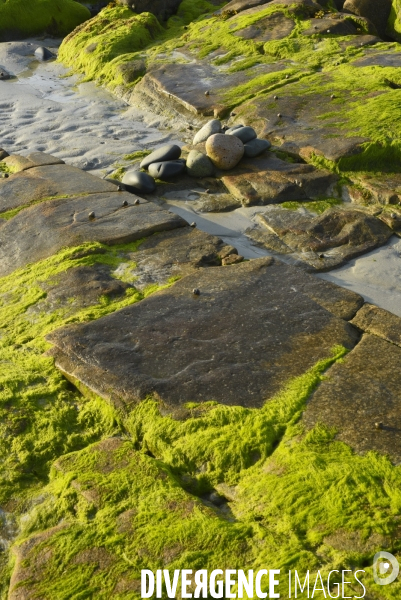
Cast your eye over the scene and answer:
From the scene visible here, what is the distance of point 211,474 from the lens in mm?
3414

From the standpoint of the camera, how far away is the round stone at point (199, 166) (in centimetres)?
751

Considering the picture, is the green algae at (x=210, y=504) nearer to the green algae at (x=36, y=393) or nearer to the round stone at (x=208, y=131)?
the green algae at (x=36, y=393)

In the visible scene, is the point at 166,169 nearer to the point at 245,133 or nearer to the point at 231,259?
the point at 245,133

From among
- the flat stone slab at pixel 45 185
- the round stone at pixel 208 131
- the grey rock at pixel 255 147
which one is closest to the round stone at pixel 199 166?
the grey rock at pixel 255 147

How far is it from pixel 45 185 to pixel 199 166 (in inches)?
74.7

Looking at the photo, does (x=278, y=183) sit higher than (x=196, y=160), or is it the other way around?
(x=196, y=160)

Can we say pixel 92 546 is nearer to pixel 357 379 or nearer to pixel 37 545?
pixel 37 545

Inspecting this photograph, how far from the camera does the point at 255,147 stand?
7703 mm

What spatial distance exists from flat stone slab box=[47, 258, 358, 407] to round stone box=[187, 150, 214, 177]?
9.26 ft

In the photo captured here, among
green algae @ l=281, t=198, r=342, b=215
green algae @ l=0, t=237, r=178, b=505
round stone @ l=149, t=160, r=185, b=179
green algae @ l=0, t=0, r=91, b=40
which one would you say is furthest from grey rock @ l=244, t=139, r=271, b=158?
green algae @ l=0, t=0, r=91, b=40

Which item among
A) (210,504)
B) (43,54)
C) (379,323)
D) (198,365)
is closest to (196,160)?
(379,323)

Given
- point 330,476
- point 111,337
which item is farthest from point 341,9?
point 330,476

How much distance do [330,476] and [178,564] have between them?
945mm

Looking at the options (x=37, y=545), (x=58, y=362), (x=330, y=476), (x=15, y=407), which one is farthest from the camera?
(x=58, y=362)
